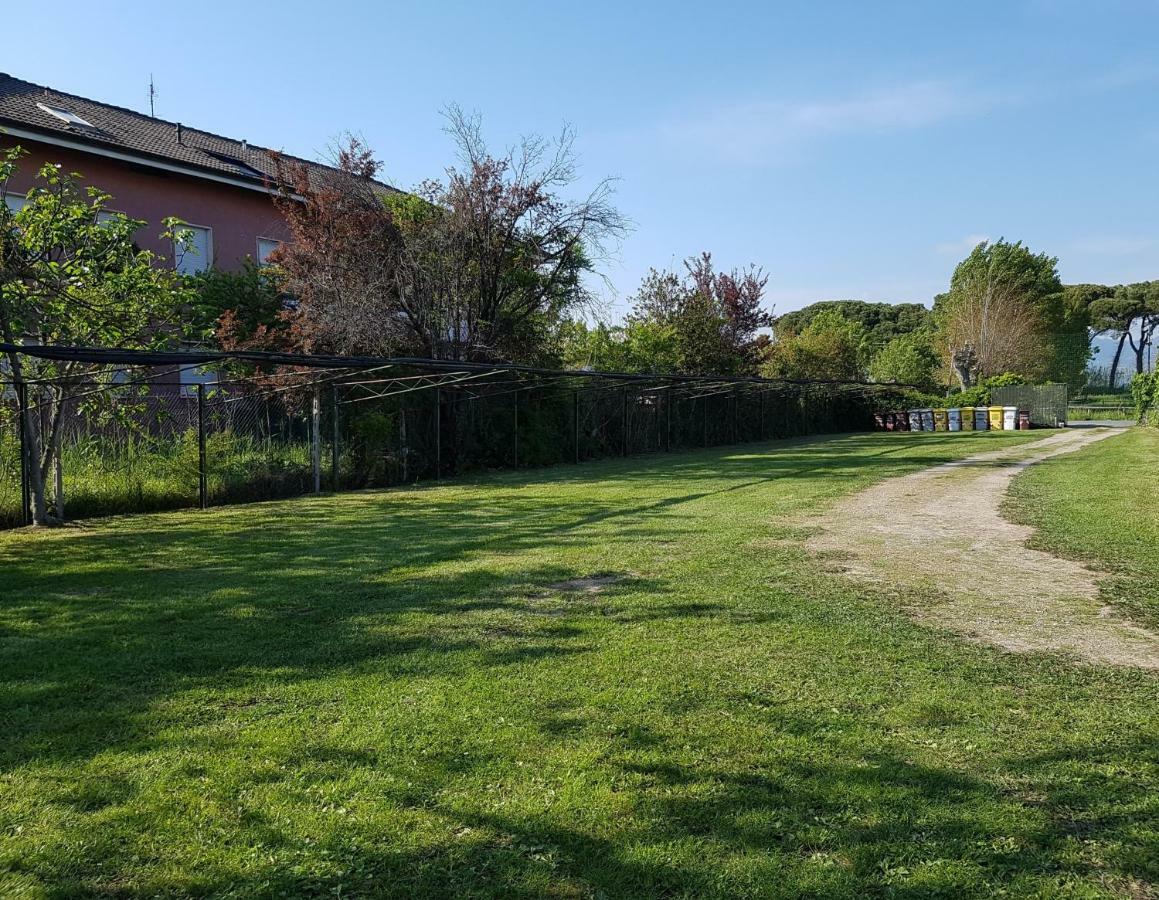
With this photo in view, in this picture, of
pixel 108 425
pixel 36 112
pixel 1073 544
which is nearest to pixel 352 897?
pixel 1073 544

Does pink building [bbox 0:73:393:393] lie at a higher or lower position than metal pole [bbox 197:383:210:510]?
higher

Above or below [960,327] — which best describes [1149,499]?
below

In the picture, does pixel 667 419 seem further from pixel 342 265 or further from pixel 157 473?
pixel 157 473

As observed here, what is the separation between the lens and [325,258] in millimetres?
16625

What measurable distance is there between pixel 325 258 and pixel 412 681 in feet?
46.5

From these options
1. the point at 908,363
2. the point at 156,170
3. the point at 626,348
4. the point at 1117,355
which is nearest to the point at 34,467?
the point at 156,170

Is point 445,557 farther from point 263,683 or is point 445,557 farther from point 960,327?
point 960,327

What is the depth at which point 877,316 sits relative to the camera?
267 feet

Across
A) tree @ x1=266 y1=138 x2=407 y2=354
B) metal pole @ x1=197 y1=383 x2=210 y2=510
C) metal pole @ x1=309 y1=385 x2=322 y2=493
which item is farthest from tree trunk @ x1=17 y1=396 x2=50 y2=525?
tree @ x1=266 y1=138 x2=407 y2=354

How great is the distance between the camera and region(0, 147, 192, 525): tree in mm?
Answer: 9430

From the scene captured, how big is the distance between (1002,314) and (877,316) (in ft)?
93.8

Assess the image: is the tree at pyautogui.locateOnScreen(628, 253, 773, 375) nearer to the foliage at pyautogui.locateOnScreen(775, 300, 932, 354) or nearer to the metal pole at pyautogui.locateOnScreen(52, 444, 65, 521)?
the metal pole at pyautogui.locateOnScreen(52, 444, 65, 521)

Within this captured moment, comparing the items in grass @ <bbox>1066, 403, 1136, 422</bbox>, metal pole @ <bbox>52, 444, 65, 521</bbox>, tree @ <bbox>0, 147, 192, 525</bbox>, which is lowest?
metal pole @ <bbox>52, 444, 65, 521</bbox>

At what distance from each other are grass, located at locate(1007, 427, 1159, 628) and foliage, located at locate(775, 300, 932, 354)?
5981cm
